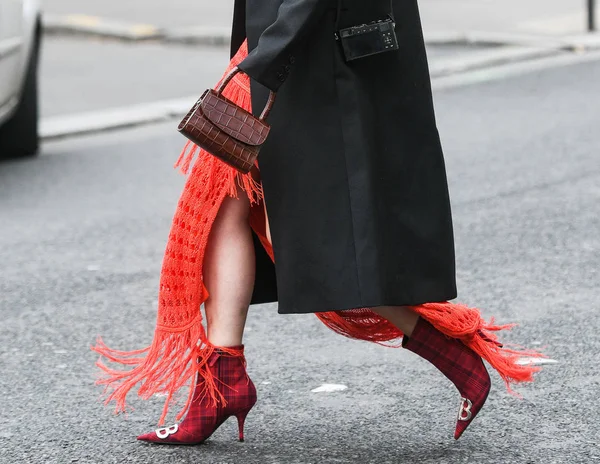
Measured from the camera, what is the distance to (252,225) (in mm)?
3500

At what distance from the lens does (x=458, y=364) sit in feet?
11.4

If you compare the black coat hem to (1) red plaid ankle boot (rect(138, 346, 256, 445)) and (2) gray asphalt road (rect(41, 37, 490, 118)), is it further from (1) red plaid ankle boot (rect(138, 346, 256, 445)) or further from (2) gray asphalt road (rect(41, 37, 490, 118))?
(2) gray asphalt road (rect(41, 37, 490, 118))

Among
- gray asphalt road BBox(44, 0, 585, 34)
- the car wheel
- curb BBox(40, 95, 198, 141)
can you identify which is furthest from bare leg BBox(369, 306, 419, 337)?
gray asphalt road BBox(44, 0, 585, 34)

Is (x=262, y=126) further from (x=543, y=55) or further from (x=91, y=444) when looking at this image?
(x=543, y=55)

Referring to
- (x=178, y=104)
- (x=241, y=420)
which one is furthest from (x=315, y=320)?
(x=178, y=104)

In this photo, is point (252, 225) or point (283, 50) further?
point (252, 225)

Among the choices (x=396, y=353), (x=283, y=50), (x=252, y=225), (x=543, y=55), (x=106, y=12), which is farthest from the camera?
(x=106, y=12)

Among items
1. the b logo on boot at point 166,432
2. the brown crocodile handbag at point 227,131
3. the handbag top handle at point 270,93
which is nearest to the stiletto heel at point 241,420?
the b logo on boot at point 166,432

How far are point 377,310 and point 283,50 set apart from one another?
736 millimetres

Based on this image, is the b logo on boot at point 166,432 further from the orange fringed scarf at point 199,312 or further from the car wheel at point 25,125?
the car wheel at point 25,125

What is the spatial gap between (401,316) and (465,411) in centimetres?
31

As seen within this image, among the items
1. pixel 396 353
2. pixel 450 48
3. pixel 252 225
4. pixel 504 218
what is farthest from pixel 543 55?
pixel 252 225

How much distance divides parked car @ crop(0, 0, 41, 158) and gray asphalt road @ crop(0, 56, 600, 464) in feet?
0.75

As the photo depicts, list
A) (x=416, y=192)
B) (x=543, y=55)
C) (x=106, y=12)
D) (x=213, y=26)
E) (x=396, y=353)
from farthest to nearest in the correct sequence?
(x=106, y=12), (x=213, y=26), (x=543, y=55), (x=396, y=353), (x=416, y=192)
